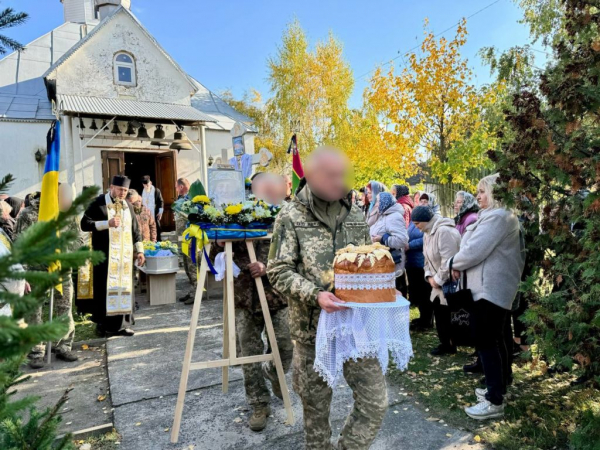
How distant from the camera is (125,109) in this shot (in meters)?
12.7

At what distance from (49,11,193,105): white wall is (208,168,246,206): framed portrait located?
11.9m

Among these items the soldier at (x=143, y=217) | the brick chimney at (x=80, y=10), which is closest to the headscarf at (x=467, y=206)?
the soldier at (x=143, y=217)

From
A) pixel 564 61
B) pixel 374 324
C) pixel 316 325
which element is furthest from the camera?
pixel 564 61

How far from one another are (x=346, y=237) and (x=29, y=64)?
18.2 meters

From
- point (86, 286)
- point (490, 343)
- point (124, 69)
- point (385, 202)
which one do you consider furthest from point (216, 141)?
point (490, 343)

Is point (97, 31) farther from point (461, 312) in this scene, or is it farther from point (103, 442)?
point (461, 312)

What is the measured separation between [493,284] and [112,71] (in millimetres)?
14244

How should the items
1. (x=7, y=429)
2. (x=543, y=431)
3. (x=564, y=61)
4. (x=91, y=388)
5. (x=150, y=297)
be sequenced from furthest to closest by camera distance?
1. (x=150, y=297)
2. (x=91, y=388)
3. (x=543, y=431)
4. (x=564, y=61)
5. (x=7, y=429)

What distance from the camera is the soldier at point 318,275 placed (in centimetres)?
255

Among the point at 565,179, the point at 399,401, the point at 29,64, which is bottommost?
the point at 399,401

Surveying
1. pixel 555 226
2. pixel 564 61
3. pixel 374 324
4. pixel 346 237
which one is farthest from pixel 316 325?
pixel 564 61

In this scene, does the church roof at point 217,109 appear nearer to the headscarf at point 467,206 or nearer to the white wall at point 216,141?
the white wall at point 216,141

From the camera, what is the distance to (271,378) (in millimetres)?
3734

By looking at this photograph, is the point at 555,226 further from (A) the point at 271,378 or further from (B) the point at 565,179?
(A) the point at 271,378
